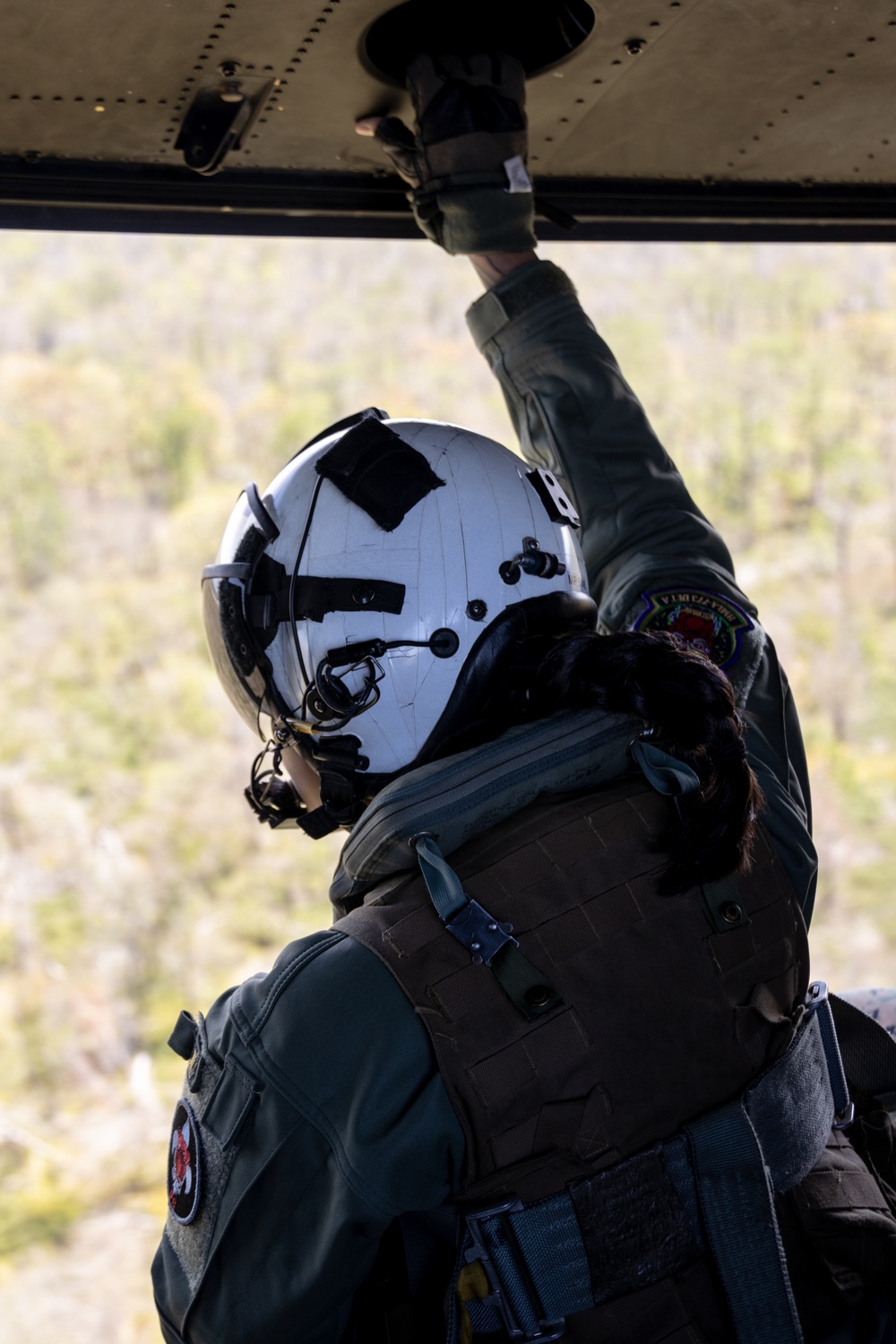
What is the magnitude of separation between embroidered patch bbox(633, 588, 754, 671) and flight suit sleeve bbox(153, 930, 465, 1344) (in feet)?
2.13

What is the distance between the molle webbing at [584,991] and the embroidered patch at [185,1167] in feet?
0.81

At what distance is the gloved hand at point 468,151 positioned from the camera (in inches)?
63.2

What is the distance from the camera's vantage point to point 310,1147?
1113mm

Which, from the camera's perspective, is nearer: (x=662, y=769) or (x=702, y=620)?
(x=662, y=769)

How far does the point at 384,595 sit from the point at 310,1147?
570 millimetres

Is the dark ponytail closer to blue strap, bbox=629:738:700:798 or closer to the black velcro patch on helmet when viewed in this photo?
blue strap, bbox=629:738:700:798

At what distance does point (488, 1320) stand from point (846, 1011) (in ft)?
2.22

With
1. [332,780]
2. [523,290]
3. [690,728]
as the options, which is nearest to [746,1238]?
[690,728]

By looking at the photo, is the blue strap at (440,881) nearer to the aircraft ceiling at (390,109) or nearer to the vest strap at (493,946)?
the vest strap at (493,946)

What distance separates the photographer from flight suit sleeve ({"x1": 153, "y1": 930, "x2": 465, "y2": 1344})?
3.56ft

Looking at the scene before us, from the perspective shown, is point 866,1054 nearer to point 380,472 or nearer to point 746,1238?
point 746,1238

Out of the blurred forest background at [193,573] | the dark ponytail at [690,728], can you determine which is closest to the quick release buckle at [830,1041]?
the dark ponytail at [690,728]

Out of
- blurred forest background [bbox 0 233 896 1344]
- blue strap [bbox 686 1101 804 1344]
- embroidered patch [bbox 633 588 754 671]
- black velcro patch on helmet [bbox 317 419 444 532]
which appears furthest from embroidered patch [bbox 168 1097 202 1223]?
blurred forest background [bbox 0 233 896 1344]

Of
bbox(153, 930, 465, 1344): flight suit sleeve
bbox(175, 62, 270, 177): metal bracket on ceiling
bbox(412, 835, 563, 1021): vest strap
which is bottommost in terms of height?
bbox(153, 930, 465, 1344): flight suit sleeve
